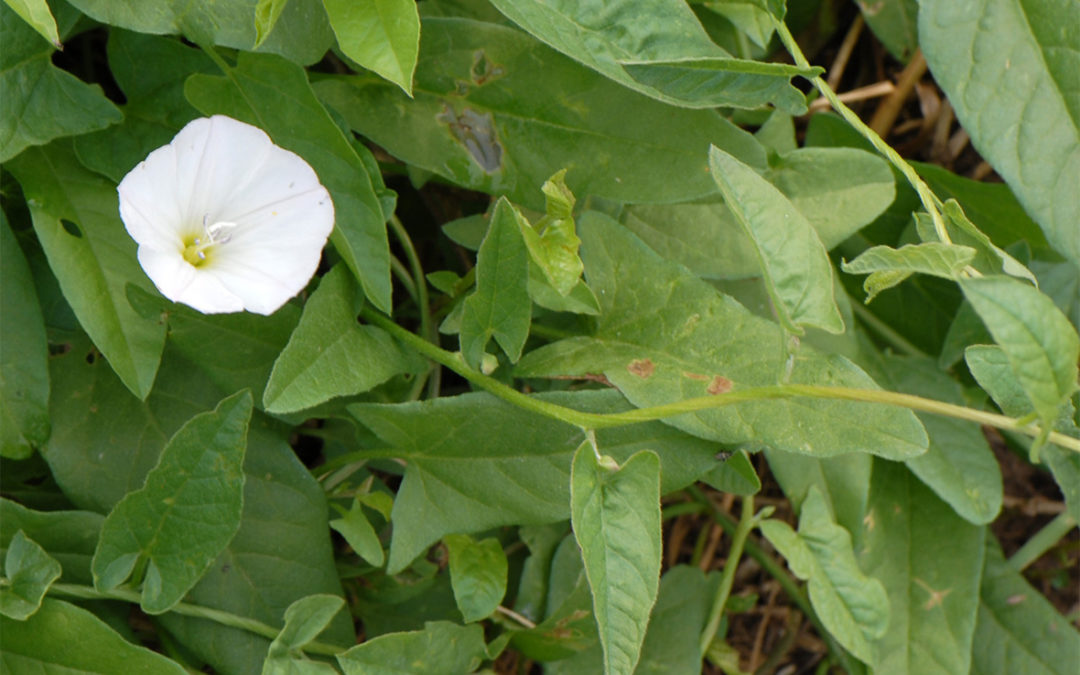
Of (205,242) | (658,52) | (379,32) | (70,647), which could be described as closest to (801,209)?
(658,52)

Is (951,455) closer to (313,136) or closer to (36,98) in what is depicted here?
(313,136)

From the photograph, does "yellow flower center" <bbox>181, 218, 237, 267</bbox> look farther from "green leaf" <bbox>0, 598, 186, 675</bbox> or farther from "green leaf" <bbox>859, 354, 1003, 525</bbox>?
"green leaf" <bbox>859, 354, 1003, 525</bbox>

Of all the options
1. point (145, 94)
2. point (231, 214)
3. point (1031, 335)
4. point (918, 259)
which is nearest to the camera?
point (1031, 335)

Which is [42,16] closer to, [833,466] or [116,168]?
[116,168]

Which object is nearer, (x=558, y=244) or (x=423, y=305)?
(x=558, y=244)

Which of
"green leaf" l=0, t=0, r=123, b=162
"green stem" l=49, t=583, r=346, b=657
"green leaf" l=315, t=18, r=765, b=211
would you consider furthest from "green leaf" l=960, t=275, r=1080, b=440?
"green leaf" l=0, t=0, r=123, b=162

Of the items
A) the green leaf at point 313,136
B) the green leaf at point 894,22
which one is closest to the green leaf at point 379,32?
the green leaf at point 313,136

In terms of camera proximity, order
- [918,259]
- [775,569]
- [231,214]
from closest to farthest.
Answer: [918,259]
[231,214]
[775,569]
